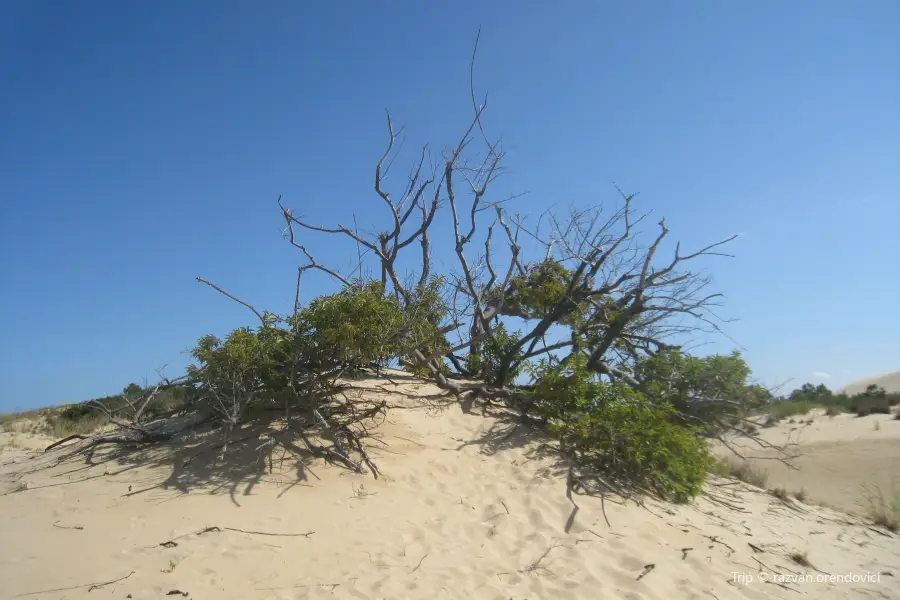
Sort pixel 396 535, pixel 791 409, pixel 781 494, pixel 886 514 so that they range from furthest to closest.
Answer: pixel 791 409, pixel 781 494, pixel 886 514, pixel 396 535

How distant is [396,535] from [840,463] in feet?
36.5

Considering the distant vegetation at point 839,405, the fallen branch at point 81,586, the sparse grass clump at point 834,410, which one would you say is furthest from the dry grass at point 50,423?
the sparse grass clump at point 834,410

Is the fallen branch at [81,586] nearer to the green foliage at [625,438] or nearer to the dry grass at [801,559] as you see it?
the green foliage at [625,438]

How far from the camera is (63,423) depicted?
11.7 meters

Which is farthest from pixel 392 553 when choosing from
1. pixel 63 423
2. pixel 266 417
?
pixel 63 423

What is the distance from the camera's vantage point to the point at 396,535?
5.22 m

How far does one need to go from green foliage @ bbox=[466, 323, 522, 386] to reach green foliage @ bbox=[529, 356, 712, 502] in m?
1.59

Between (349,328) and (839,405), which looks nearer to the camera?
(349,328)

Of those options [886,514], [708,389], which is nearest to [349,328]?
[708,389]

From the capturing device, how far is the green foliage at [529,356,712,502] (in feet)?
21.9

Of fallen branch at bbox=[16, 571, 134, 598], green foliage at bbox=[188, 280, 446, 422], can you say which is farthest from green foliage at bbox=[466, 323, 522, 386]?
fallen branch at bbox=[16, 571, 134, 598]

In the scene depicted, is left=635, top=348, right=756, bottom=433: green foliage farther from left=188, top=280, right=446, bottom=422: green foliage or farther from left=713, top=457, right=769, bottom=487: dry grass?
left=188, top=280, right=446, bottom=422: green foliage

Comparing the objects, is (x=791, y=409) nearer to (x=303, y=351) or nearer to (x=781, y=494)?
(x=781, y=494)

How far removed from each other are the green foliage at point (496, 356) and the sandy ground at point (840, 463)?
13.0 ft
